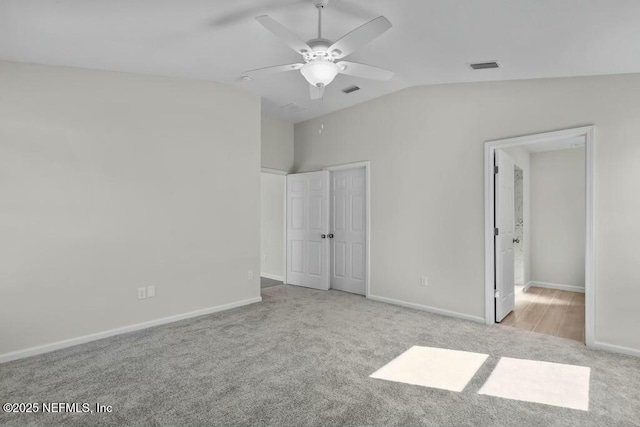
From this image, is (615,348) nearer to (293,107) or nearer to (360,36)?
(360,36)

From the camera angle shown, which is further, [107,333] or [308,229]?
[308,229]

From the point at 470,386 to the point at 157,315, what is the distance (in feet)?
10.4

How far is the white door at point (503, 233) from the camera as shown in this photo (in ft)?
12.2

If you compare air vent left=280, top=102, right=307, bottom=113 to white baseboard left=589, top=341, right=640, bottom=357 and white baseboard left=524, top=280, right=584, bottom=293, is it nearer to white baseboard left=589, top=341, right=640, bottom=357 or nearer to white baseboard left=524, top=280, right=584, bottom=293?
white baseboard left=589, top=341, right=640, bottom=357

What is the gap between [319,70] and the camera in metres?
2.29

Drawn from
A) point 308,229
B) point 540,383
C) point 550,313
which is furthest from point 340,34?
point 550,313

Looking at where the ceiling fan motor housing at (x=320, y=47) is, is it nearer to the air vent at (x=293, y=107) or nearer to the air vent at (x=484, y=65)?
the air vent at (x=484, y=65)

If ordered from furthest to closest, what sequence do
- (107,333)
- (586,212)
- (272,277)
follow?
(272,277), (107,333), (586,212)

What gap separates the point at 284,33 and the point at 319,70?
1.07ft

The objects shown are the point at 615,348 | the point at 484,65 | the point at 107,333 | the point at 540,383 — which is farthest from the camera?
the point at 107,333

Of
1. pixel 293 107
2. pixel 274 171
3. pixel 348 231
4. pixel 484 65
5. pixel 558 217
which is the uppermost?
pixel 293 107

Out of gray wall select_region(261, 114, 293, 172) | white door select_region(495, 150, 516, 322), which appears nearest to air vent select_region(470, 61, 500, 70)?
white door select_region(495, 150, 516, 322)

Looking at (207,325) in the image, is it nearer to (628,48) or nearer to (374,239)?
(374,239)

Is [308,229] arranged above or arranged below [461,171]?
below
